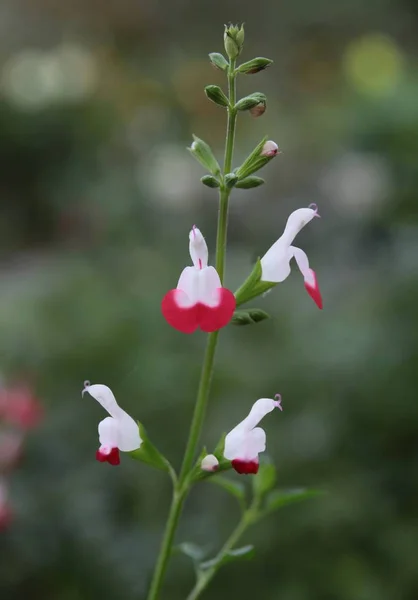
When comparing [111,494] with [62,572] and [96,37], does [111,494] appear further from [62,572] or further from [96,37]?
[96,37]

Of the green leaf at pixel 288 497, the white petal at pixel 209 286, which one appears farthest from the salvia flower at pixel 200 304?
the green leaf at pixel 288 497

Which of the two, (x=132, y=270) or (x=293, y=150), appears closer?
(x=132, y=270)

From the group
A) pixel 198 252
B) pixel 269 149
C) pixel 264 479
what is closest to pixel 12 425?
pixel 264 479

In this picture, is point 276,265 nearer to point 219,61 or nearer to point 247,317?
point 247,317

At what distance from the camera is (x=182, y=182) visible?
4129mm

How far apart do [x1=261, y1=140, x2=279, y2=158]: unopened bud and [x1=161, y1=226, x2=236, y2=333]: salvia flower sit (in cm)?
12

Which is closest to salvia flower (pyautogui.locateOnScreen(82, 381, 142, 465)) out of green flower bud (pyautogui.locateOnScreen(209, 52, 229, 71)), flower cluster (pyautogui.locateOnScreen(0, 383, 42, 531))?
green flower bud (pyautogui.locateOnScreen(209, 52, 229, 71))

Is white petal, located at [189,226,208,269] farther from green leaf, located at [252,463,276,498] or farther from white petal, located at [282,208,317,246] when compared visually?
A: green leaf, located at [252,463,276,498]

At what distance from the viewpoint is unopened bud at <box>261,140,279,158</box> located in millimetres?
673

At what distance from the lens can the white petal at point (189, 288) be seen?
638 mm

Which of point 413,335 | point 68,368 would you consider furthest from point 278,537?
point 68,368

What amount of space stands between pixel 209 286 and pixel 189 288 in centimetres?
2

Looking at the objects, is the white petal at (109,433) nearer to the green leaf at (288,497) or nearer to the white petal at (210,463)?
the white petal at (210,463)

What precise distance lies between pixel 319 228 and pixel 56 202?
1.94 metres
